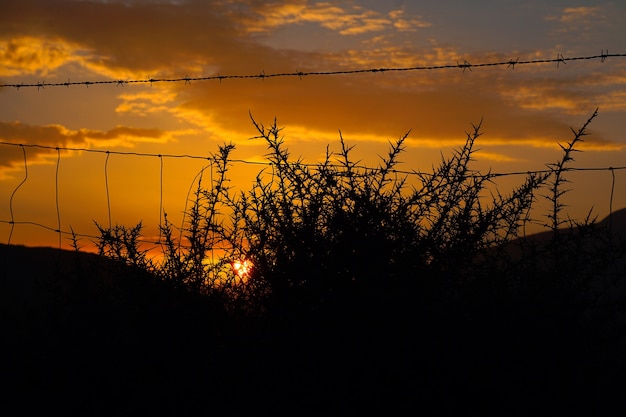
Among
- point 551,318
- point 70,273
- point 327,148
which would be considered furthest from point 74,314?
point 551,318

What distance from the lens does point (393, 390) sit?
12.6 ft

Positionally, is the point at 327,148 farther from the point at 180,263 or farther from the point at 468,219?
the point at 180,263

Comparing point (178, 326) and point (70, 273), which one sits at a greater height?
point (70, 273)

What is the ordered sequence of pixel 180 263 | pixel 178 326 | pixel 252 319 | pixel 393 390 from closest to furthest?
pixel 393 390 → pixel 252 319 → pixel 178 326 → pixel 180 263

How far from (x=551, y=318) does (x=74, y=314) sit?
3.01m

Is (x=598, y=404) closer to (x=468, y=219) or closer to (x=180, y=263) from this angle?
(x=468, y=219)

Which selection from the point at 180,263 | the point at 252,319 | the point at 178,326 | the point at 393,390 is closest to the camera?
the point at 393,390

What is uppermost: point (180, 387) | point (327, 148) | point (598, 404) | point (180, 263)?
point (327, 148)

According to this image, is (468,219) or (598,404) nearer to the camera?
(598,404)

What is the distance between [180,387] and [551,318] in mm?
2133

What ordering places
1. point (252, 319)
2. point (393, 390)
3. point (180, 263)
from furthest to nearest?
point (180, 263), point (252, 319), point (393, 390)

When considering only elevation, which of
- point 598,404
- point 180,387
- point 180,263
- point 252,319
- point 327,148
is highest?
point 327,148

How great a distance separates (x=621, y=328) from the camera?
4020 millimetres

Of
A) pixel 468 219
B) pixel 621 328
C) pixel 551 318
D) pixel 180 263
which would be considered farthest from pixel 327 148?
pixel 621 328
